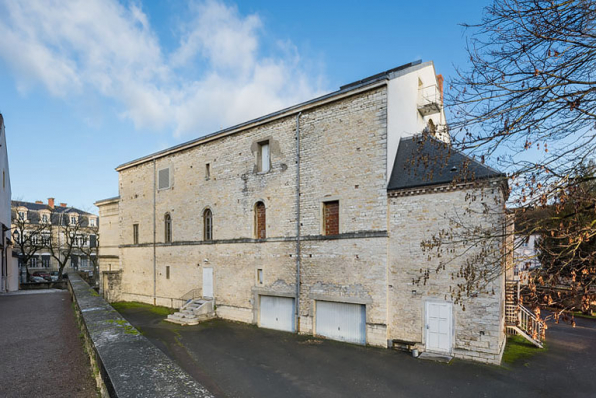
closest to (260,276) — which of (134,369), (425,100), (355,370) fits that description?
(355,370)

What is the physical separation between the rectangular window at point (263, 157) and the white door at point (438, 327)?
9660 millimetres

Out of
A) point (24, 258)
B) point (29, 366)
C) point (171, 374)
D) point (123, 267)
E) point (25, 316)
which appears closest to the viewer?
point (171, 374)

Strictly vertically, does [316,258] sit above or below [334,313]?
above

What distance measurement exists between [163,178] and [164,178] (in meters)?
0.11

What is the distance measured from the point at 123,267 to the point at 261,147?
15.6 meters

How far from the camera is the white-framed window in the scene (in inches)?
862

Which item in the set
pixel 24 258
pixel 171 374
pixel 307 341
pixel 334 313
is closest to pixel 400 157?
pixel 334 313

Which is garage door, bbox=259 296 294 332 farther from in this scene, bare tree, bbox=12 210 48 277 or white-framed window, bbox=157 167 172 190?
bare tree, bbox=12 210 48 277

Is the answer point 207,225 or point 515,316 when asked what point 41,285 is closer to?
point 207,225

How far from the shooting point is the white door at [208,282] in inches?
733

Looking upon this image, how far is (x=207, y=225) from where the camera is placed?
19.5 meters

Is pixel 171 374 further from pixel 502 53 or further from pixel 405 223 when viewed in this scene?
pixel 405 223

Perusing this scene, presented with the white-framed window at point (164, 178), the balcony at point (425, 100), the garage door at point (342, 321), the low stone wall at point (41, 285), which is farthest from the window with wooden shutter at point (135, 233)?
the balcony at point (425, 100)

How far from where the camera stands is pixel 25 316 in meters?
11.1
